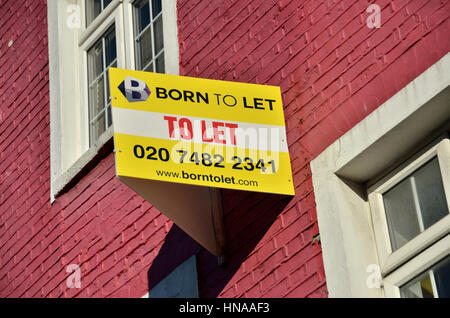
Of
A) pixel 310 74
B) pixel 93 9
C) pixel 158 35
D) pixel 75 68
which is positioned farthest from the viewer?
pixel 93 9

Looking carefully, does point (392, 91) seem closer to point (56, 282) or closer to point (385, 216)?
point (385, 216)

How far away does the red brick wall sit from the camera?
5863 mm

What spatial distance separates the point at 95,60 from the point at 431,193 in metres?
3.89

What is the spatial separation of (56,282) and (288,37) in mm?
2507

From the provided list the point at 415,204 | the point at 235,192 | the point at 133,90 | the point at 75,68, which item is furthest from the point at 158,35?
the point at 415,204

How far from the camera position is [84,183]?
25.8 ft

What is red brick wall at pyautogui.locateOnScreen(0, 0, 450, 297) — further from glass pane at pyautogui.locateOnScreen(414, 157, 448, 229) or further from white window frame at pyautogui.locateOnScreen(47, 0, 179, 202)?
glass pane at pyautogui.locateOnScreen(414, 157, 448, 229)

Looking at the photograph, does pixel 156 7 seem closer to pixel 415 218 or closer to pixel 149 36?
pixel 149 36

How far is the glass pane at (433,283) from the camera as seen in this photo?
525cm

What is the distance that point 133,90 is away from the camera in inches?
238

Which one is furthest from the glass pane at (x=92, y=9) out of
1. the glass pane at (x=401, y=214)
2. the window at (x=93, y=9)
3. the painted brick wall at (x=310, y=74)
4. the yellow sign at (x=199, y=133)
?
the glass pane at (x=401, y=214)

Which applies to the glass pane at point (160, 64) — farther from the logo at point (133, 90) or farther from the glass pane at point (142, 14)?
the logo at point (133, 90)

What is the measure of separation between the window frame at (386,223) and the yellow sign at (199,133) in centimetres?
50
